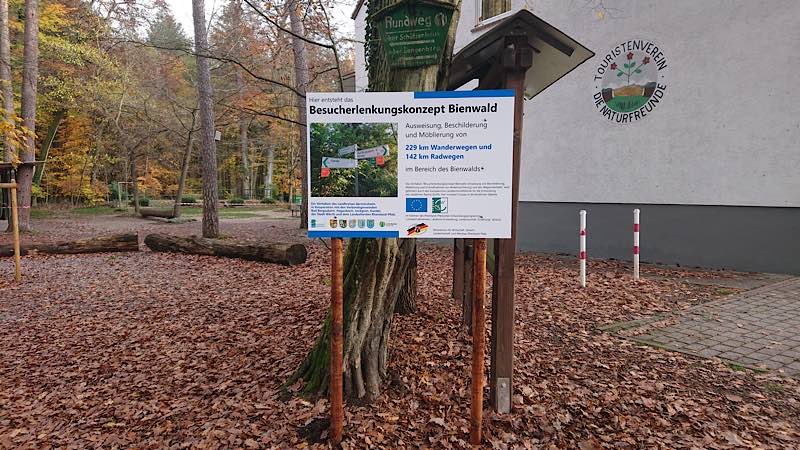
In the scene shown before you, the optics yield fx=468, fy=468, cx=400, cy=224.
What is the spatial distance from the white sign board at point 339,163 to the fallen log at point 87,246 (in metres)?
10.3

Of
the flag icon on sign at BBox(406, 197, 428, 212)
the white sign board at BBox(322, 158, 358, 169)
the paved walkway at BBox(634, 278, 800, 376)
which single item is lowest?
the paved walkway at BBox(634, 278, 800, 376)

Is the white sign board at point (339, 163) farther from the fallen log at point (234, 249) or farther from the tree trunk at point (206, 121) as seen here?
the tree trunk at point (206, 121)

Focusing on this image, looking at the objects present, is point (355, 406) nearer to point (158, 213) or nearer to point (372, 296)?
point (372, 296)

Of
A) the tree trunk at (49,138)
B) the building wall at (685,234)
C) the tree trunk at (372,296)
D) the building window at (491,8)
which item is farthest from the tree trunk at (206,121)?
the tree trunk at (49,138)

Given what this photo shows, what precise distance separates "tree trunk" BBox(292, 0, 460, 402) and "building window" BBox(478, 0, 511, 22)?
8.48 metres

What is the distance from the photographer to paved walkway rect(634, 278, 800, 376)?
13.6 feet

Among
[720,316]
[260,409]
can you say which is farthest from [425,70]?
[720,316]

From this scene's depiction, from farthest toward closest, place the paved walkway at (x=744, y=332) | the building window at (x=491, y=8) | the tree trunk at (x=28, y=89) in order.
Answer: the tree trunk at (x=28, y=89) → the building window at (x=491, y=8) → the paved walkway at (x=744, y=332)

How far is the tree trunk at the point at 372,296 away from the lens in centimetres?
331

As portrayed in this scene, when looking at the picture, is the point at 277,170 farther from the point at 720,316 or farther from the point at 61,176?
the point at 720,316

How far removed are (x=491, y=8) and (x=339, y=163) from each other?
993 cm

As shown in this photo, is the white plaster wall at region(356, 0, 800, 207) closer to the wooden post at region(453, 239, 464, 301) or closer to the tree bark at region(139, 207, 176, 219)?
the wooden post at region(453, 239, 464, 301)

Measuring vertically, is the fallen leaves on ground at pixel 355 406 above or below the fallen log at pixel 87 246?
below

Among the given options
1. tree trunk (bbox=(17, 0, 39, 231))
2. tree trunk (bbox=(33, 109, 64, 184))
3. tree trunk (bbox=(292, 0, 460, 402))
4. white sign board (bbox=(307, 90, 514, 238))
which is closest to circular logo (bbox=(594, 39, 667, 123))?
tree trunk (bbox=(292, 0, 460, 402))
